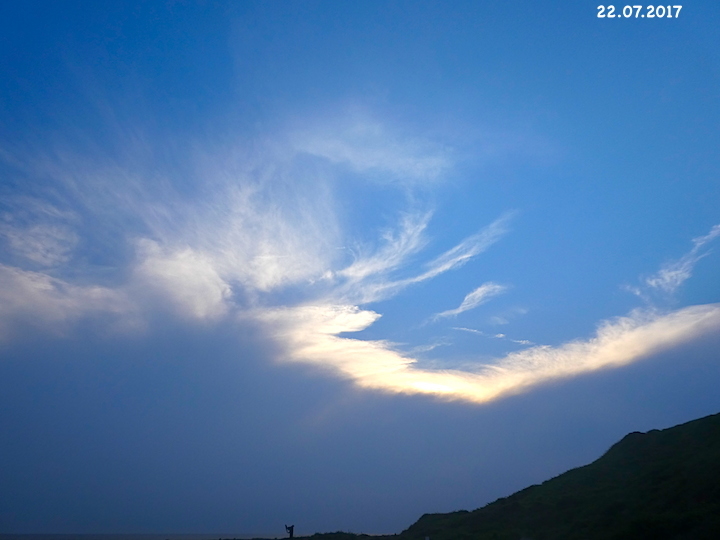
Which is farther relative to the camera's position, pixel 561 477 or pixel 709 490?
pixel 561 477

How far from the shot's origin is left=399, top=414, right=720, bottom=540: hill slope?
27.0 m

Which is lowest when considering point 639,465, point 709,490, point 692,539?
point 692,539

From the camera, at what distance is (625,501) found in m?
32.0

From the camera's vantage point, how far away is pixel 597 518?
104 ft

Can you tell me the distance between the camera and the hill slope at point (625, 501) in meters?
27.0

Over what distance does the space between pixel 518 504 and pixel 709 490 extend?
1519 centimetres

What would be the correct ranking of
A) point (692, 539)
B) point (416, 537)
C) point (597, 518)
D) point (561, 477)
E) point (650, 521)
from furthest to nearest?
point (561, 477), point (416, 537), point (597, 518), point (650, 521), point (692, 539)

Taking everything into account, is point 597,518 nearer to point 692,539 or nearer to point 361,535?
point 692,539

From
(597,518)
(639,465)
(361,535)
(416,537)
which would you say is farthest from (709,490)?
(361,535)

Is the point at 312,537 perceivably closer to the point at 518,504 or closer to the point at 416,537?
the point at 416,537

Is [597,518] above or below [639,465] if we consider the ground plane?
below

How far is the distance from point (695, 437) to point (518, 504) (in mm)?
14484

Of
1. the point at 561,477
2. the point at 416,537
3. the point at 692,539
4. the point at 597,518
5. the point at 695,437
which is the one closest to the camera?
the point at 692,539

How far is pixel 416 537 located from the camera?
3938 centimetres
